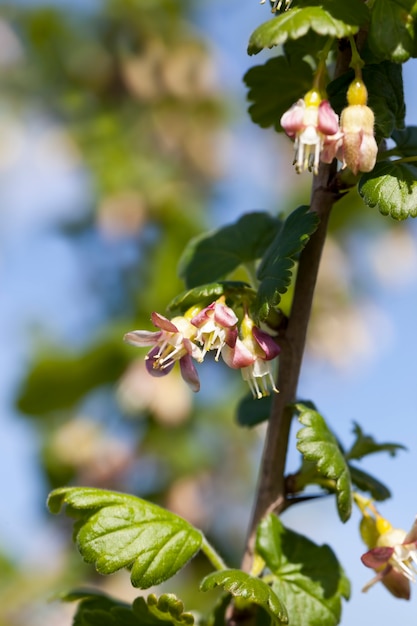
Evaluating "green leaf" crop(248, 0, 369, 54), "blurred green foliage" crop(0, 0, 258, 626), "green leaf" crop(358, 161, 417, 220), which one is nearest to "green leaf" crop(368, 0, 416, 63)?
"green leaf" crop(248, 0, 369, 54)

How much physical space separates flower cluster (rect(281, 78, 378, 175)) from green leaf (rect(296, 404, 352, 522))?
31 centimetres

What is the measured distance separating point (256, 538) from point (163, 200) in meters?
2.37

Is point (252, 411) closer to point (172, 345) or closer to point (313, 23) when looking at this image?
point (172, 345)

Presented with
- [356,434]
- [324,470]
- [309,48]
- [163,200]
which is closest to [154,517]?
[324,470]

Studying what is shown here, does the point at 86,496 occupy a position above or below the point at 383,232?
below

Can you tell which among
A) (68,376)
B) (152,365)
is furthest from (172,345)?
(68,376)

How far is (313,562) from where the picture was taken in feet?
→ 4.07

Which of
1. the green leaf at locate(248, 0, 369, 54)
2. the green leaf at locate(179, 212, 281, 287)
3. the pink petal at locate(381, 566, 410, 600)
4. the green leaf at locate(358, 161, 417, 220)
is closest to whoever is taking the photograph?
the green leaf at locate(248, 0, 369, 54)

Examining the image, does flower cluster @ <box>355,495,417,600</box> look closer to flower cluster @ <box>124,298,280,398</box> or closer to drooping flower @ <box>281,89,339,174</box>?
flower cluster @ <box>124,298,280,398</box>

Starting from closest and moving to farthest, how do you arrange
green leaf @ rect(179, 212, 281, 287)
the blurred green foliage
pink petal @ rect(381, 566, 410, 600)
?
1. pink petal @ rect(381, 566, 410, 600)
2. green leaf @ rect(179, 212, 281, 287)
3. the blurred green foliage

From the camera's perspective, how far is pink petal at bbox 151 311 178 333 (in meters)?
1.10

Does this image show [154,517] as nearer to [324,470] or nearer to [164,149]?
[324,470]

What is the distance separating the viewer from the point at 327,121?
3.36ft

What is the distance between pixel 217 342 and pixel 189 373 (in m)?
0.05
